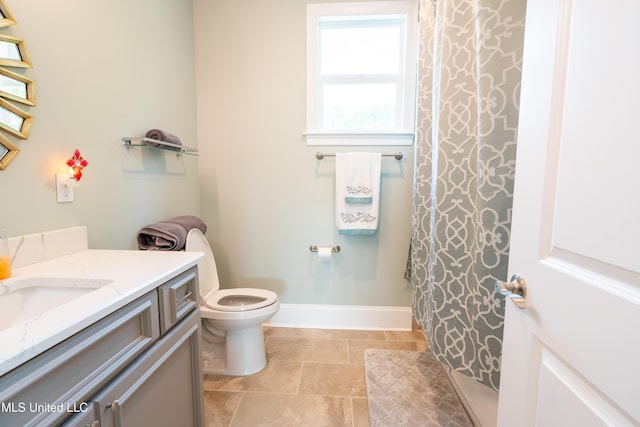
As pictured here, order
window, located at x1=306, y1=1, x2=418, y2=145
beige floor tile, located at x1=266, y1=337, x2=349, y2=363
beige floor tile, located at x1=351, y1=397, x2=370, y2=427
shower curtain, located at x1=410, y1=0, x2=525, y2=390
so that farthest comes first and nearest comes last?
1. window, located at x1=306, y1=1, x2=418, y2=145
2. beige floor tile, located at x1=266, y1=337, x2=349, y2=363
3. beige floor tile, located at x1=351, y1=397, x2=370, y2=427
4. shower curtain, located at x1=410, y1=0, x2=525, y2=390

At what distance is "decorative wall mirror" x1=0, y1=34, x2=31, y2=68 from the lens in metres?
0.90

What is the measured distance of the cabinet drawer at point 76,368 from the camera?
0.49m

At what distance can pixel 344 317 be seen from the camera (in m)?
2.29

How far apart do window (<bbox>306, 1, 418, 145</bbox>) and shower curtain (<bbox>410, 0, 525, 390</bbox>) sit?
52 centimetres

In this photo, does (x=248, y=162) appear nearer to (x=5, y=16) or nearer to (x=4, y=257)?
(x=5, y=16)

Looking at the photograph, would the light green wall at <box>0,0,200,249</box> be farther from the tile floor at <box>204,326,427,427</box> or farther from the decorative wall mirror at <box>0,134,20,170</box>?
the tile floor at <box>204,326,427,427</box>

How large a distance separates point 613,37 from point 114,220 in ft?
5.82

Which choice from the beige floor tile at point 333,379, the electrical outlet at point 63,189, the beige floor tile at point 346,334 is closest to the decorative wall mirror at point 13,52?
the electrical outlet at point 63,189

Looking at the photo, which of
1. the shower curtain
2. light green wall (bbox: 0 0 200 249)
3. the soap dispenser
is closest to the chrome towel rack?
the shower curtain

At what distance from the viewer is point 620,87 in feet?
1.51

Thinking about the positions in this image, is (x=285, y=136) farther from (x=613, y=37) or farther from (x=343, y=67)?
(x=613, y=37)

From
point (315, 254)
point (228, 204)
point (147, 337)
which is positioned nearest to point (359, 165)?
point (315, 254)

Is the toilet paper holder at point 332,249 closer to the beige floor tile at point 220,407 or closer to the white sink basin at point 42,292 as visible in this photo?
the beige floor tile at point 220,407

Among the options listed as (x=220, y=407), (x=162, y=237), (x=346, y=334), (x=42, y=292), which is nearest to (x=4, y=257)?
(x=42, y=292)
